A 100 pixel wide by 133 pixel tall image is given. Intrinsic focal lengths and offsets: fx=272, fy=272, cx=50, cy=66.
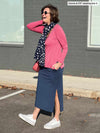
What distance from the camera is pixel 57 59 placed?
173 inches

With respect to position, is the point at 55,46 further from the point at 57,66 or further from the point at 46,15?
the point at 46,15

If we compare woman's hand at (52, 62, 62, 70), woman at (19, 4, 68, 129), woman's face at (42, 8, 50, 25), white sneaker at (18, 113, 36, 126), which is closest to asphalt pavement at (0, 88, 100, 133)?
white sneaker at (18, 113, 36, 126)

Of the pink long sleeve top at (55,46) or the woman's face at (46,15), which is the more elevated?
the woman's face at (46,15)

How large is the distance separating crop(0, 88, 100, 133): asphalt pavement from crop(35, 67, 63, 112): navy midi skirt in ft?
1.38

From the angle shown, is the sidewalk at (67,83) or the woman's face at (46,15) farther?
the sidewalk at (67,83)

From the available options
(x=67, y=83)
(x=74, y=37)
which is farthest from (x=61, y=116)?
(x=74, y=37)

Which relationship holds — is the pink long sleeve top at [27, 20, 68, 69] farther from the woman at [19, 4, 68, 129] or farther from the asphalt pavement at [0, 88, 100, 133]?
the asphalt pavement at [0, 88, 100, 133]

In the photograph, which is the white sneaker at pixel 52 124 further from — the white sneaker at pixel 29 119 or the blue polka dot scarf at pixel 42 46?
the blue polka dot scarf at pixel 42 46

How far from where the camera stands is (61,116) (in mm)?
5199

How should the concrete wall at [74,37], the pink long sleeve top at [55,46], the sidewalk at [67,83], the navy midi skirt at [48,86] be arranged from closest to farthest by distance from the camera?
the pink long sleeve top at [55,46]
the navy midi skirt at [48,86]
the sidewalk at [67,83]
the concrete wall at [74,37]

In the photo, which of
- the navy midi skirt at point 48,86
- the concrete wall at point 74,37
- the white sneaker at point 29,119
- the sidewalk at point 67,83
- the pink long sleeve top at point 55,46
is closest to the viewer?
the pink long sleeve top at point 55,46

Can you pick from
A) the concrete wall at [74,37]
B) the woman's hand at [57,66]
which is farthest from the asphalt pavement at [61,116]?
the concrete wall at [74,37]

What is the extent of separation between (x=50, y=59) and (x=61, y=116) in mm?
1353

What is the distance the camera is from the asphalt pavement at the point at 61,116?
4.54 m
